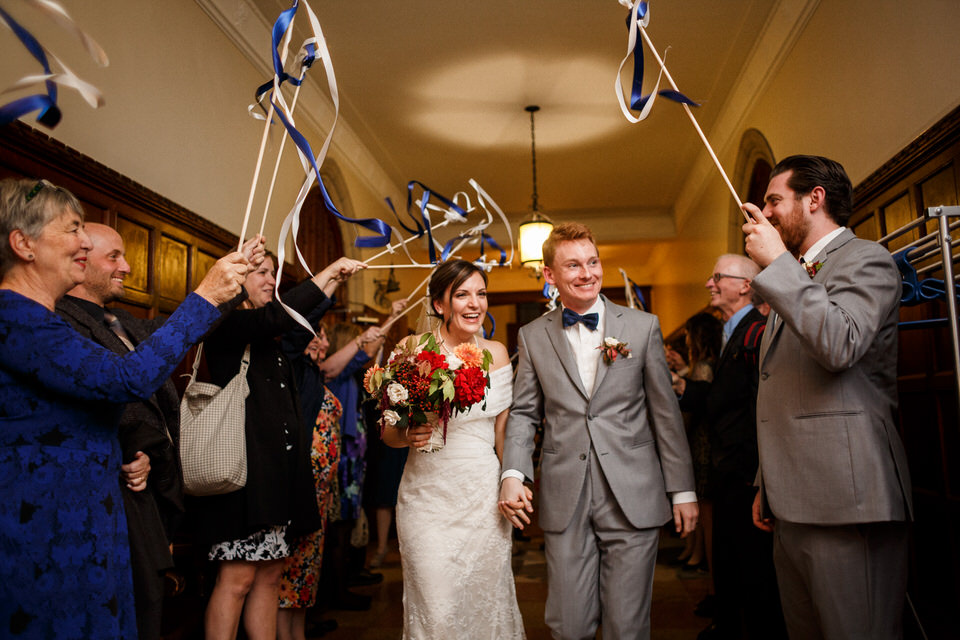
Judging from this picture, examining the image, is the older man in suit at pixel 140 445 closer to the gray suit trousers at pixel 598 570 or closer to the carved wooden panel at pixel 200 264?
the gray suit trousers at pixel 598 570

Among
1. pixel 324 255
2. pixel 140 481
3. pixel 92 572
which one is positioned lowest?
pixel 92 572

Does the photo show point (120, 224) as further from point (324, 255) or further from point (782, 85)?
point (782, 85)

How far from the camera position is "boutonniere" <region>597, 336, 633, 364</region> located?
7.82ft

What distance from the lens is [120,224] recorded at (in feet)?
11.1

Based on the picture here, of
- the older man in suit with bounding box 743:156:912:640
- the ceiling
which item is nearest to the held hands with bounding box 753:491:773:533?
the older man in suit with bounding box 743:156:912:640

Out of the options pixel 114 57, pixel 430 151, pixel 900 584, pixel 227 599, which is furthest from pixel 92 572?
pixel 430 151

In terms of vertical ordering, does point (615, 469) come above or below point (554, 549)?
above

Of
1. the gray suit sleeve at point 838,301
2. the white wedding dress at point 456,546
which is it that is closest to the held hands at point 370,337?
the white wedding dress at point 456,546

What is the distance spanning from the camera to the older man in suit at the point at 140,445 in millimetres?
1940

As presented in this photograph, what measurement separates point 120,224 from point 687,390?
306cm

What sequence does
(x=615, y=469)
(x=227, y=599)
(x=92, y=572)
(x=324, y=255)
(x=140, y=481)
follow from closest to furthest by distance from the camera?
(x=92, y=572) < (x=140, y=481) < (x=615, y=469) < (x=227, y=599) < (x=324, y=255)

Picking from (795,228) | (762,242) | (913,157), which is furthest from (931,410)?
(762,242)

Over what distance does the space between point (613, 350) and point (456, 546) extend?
3.03 feet

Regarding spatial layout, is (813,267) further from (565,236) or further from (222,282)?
(222,282)
